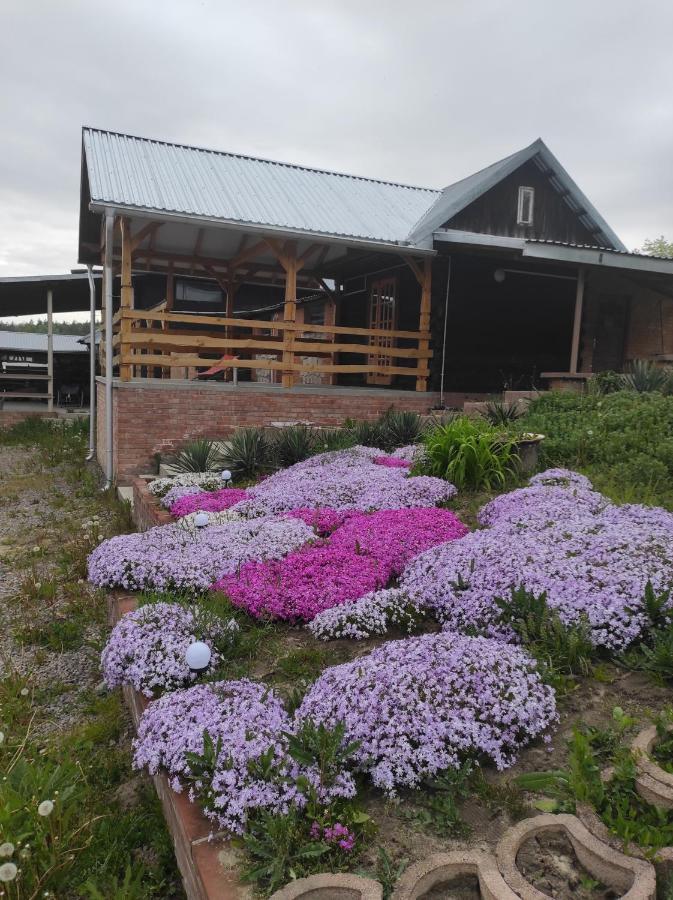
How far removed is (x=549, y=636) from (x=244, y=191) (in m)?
11.0

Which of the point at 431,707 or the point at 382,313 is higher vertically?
the point at 382,313

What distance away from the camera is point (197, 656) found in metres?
3.15

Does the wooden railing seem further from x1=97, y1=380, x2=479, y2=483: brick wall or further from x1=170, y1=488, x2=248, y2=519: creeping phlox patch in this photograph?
x1=170, y1=488, x2=248, y2=519: creeping phlox patch

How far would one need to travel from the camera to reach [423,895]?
6.49 feet

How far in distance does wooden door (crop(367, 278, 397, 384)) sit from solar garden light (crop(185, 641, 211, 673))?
11.1 meters

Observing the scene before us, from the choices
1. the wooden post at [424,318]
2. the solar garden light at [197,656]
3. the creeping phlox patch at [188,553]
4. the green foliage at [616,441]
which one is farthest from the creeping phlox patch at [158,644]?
the wooden post at [424,318]

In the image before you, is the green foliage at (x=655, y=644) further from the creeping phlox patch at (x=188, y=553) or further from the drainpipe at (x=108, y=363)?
the drainpipe at (x=108, y=363)

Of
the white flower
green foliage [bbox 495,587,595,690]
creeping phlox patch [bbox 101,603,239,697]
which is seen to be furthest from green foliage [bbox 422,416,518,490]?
the white flower

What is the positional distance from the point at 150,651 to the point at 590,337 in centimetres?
1344

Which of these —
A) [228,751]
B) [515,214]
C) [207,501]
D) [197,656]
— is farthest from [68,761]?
[515,214]

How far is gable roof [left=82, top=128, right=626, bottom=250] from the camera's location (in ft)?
34.7

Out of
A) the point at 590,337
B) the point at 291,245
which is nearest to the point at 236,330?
the point at 291,245

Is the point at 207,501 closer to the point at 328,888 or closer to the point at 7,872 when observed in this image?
the point at 7,872

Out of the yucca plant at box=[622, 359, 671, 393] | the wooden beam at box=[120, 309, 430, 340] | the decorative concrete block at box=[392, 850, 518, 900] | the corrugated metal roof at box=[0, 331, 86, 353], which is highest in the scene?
the wooden beam at box=[120, 309, 430, 340]
